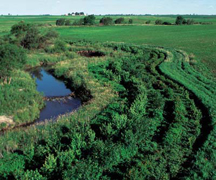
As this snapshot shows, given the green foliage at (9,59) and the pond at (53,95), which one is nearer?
the pond at (53,95)

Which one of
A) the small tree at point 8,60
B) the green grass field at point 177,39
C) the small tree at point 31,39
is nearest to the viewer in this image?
the small tree at point 8,60

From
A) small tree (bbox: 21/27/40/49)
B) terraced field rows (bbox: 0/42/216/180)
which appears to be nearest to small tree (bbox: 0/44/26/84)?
terraced field rows (bbox: 0/42/216/180)

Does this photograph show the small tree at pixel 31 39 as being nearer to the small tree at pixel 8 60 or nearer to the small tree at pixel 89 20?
the small tree at pixel 8 60

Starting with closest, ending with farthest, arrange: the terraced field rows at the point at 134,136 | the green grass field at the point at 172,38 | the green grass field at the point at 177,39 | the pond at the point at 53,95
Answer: the terraced field rows at the point at 134,136 → the pond at the point at 53,95 → the green grass field at the point at 177,39 → the green grass field at the point at 172,38

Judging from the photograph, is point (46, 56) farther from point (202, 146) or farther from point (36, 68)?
point (202, 146)

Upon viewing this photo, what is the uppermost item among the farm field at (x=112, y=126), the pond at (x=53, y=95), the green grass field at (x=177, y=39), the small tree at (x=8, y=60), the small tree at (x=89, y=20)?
the small tree at (x=89, y=20)

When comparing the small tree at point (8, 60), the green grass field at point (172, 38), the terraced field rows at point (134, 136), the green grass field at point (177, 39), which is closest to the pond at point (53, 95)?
the terraced field rows at point (134, 136)
